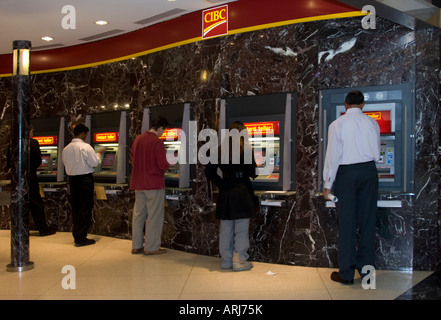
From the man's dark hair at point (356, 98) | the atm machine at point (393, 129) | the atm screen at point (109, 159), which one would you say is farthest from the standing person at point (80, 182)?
the man's dark hair at point (356, 98)

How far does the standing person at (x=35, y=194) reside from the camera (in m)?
6.37

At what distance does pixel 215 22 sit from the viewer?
499 cm

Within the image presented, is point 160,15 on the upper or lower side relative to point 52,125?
upper

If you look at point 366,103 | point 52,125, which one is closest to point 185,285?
point 366,103

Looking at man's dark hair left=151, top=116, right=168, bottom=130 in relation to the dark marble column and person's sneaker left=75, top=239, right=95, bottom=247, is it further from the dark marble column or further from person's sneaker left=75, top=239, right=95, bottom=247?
person's sneaker left=75, top=239, right=95, bottom=247

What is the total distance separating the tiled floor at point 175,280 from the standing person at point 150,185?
0.23 metres

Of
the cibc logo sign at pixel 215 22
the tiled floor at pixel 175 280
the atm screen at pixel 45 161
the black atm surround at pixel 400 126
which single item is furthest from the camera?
the atm screen at pixel 45 161

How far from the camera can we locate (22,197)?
445 cm

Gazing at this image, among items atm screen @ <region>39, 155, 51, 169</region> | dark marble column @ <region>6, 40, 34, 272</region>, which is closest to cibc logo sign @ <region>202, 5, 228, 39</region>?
dark marble column @ <region>6, 40, 34, 272</region>

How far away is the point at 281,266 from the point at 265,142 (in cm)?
128

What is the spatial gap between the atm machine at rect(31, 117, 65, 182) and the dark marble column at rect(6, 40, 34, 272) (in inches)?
94.9

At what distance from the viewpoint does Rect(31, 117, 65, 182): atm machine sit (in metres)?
6.89

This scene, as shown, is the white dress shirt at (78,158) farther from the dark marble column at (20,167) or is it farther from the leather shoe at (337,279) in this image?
the leather shoe at (337,279)

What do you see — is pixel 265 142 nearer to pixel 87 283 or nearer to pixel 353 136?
pixel 353 136
